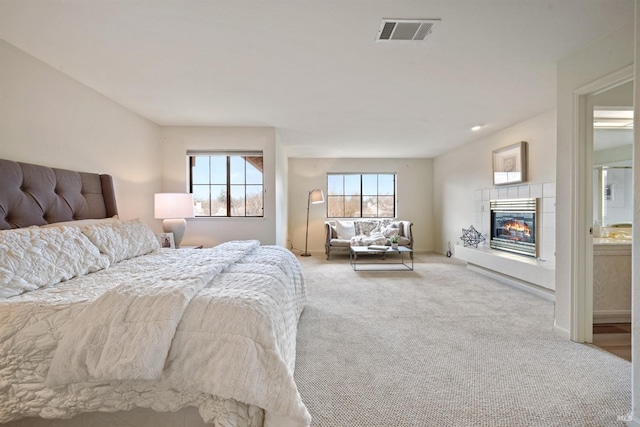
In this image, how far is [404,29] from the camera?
2.08 metres

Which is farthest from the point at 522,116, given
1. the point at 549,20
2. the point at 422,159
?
the point at 422,159

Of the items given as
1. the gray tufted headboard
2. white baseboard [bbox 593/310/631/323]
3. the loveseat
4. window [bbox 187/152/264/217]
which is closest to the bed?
the gray tufted headboard

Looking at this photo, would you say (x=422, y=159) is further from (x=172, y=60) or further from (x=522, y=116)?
(x=172, y=60)

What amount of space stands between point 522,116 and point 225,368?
467 centimetres

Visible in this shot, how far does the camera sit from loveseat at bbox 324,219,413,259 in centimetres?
614

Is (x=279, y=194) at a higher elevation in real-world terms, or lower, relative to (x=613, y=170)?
lower

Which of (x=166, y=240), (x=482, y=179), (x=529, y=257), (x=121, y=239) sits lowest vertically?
(x=529, y=257)

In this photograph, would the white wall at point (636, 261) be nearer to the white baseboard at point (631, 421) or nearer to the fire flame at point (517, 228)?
the white baseboard at point (631, 421)

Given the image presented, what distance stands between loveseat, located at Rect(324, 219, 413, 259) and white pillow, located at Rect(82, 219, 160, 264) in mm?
3976

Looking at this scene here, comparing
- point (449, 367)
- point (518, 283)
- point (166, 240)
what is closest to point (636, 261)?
point (449, 367)

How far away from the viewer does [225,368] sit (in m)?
1.10

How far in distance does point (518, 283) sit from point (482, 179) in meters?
2.07

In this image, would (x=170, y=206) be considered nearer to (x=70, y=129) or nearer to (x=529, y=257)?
(x=70, y=129)

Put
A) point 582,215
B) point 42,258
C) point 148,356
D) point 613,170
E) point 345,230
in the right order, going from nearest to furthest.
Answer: point 148,356 → point 42,258 → point 582,215 → point 613,170 → point 345,230
